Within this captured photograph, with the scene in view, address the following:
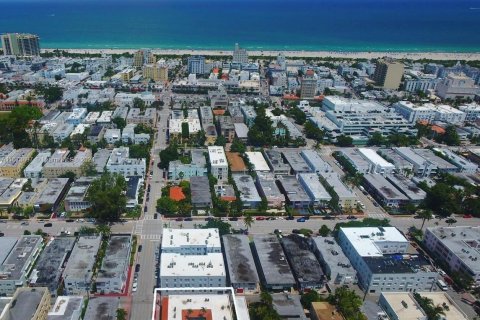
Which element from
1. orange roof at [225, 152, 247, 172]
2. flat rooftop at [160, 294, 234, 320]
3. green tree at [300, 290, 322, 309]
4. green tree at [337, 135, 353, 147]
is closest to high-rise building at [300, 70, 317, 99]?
green tree at [337, 135, 353, 147]

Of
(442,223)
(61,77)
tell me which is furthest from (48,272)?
(61,77)

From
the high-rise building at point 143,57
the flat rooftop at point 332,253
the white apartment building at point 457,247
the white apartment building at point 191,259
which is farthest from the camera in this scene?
Result: the high-rise building at point 143,57

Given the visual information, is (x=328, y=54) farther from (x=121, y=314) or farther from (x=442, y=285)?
(x=121, y=314)

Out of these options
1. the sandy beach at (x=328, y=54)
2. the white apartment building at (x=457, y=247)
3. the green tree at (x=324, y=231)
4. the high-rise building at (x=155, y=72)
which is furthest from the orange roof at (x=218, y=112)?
the sandy beach at (x=328, y=54)

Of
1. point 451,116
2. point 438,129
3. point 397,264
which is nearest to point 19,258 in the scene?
point 397,264

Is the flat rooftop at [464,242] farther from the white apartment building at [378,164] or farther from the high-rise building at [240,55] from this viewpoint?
the high-rise building at [240,55]

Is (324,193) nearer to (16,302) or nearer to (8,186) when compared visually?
(16,302)
